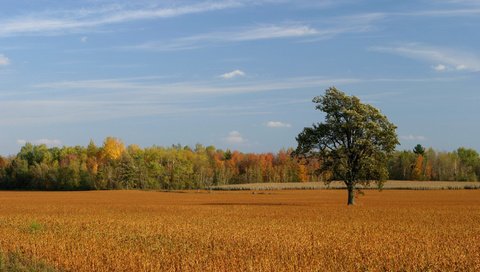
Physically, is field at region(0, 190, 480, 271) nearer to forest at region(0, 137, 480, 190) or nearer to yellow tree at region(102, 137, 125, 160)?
forest at region(0, 137, 480, 190)

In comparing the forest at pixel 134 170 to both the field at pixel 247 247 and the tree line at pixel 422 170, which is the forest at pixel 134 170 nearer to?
the tree line at pixel 422 170

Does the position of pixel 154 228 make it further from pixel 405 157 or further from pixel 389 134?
pixel 405 157

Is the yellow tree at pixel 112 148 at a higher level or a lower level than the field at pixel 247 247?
higher

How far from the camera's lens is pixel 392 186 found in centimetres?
13862

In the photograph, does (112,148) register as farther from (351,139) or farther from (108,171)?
(351,139)

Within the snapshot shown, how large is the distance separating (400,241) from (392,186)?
4590 inches

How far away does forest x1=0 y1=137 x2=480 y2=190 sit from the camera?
15188 cm

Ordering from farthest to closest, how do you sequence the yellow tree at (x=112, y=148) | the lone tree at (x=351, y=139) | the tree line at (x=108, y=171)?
the yellow tree at (x=112, y=148), the tree line at (x=108, y=171), the lone tree at (x=351, y=139)

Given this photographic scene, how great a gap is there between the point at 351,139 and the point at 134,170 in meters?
98.7

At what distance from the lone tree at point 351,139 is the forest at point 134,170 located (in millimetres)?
65327

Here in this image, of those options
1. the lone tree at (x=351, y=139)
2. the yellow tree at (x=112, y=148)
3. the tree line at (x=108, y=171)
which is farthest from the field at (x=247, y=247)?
the yellow tree at (x=112, y=148)

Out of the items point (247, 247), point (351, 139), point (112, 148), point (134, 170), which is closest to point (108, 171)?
point (134, 170)

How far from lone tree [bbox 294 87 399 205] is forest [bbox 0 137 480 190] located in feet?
214

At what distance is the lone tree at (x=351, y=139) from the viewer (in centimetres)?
5953
